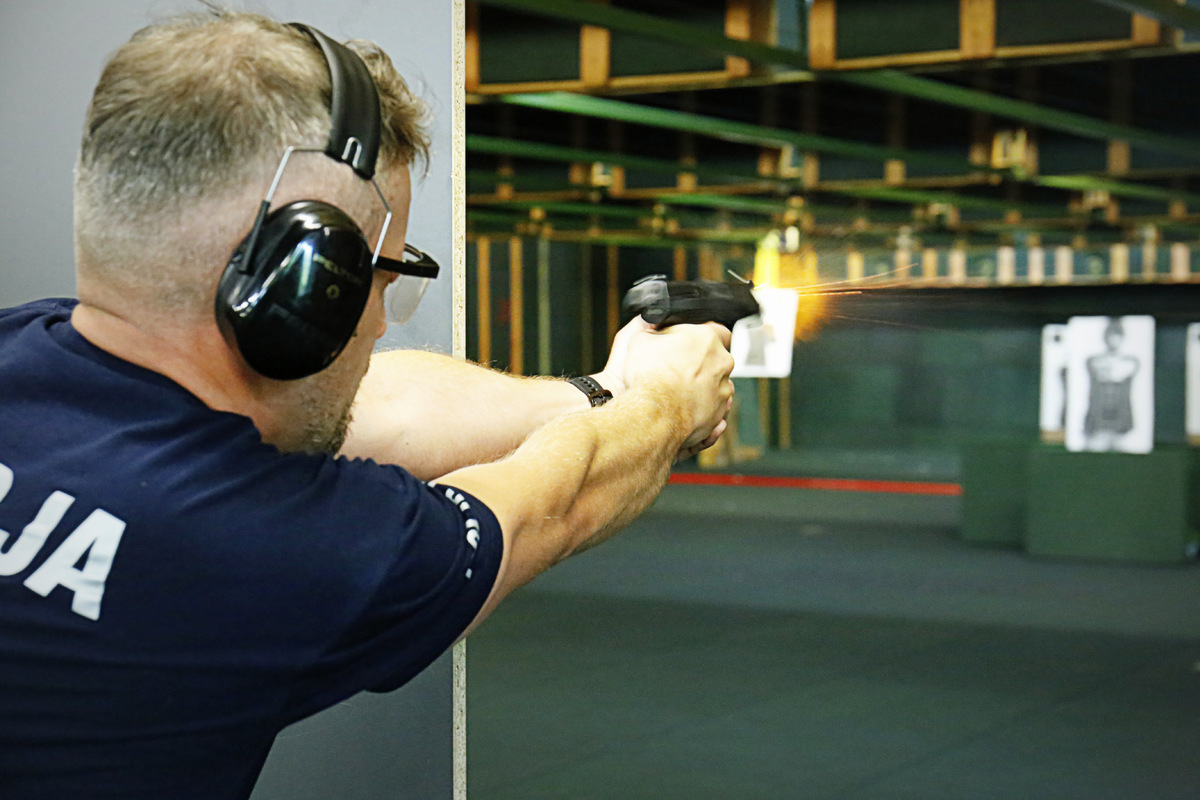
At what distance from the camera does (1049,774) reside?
311 centimetres

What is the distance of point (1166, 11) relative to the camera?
10.4 ft

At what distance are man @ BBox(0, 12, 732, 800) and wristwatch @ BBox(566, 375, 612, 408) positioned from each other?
0.38 meters

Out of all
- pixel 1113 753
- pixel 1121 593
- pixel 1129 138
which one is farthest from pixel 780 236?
pixel 1113 753

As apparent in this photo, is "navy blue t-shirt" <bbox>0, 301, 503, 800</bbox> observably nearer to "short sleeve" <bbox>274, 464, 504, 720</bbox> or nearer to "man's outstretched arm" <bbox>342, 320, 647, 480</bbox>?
"short sleeve" <bbox>274, 464, 504, 720</bbox>

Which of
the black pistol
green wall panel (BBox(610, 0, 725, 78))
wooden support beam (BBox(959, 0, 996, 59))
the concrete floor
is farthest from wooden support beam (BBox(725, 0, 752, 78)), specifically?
the black pistol

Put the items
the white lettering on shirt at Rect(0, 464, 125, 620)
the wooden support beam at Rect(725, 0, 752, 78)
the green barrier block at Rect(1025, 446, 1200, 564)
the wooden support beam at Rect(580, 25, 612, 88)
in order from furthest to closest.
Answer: the green barrier block at Rect(1025, 446, 1200, 564) → the wooden support beam at Rect(580, 25, 612, 88) → the wooden support beam at Rect(725, 0, 752, 78) → the white lettering on shirt at Rect(0, 464, 125, 620)

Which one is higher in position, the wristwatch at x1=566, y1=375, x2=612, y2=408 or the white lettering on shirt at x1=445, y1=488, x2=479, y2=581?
the wristwatch at x1=566, y1=375, x2=612, y2=408

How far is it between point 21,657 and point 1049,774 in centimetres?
296

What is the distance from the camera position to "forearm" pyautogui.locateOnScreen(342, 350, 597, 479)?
1.01 metres

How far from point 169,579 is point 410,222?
605mm

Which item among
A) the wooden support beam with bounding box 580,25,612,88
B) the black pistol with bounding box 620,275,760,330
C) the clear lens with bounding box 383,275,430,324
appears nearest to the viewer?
the clear lens with bounding box 383,275,430,324

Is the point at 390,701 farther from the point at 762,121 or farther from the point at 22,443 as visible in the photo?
the point at 762,121

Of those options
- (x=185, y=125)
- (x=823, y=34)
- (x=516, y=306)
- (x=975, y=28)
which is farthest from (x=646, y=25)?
(x=516, y=306)

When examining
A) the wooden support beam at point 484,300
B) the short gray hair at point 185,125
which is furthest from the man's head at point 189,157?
the wooden support beam at point 484,300
